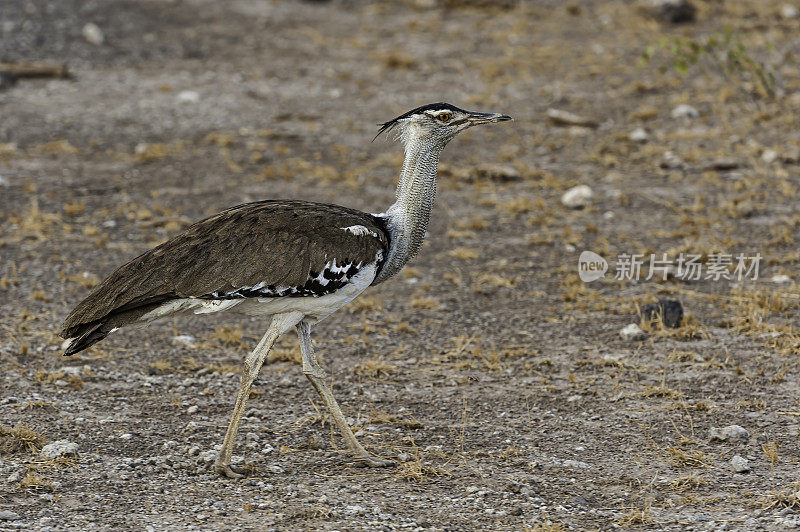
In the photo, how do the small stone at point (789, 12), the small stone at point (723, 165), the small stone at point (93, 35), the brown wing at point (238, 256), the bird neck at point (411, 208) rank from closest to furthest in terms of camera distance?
the brown wing at point (238, 256), the bird neck at point (411, 208), the small stone at point (723, 165), the small stone at point (93, 35), the small stone at point (789, 12)

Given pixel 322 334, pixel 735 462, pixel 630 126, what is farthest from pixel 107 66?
pixel 735 462

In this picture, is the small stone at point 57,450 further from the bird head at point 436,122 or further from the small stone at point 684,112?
the small stone at point 684,112

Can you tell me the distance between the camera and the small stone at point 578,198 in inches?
360

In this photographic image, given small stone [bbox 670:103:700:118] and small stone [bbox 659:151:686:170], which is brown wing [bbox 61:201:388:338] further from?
small stone [bbox 670:103:700:118]

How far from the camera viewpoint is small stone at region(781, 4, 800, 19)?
14141 millimetres

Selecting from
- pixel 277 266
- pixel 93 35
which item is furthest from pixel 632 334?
pixel 93 35

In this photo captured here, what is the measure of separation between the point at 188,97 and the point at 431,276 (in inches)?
210

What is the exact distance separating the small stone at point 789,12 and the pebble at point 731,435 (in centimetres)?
1032

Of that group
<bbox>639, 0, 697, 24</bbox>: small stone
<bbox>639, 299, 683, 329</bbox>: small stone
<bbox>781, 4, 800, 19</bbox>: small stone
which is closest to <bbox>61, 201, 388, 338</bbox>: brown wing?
<bbox>639, 299, 683, 329</bbox>: small stone

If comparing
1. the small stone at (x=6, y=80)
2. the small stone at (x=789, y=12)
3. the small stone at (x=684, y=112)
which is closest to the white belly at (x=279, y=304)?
the small stone at (x=684, y=112)

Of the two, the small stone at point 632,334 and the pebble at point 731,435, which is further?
the small stone at point 632,334

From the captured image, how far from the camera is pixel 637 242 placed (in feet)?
27.4

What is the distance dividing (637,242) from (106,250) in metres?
4.19

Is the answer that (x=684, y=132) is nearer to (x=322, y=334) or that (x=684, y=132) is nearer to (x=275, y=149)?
(x=275, y=149)
